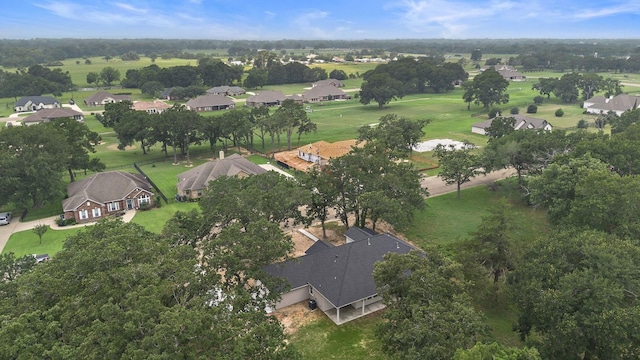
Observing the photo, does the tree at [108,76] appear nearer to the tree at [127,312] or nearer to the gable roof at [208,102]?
the gable roof at [208,102]

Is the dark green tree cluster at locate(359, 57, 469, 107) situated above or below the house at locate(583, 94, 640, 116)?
above

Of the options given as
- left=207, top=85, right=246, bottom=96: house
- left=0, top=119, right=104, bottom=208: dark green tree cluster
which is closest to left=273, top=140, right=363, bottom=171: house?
left=0, top=119, right=104, bottom=208: dark green tree cluster

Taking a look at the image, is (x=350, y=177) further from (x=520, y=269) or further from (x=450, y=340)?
(x=450, y=340)

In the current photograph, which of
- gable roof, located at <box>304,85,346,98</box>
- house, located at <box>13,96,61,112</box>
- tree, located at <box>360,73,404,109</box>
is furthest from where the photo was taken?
gable roof, located at <box>304,85,346,98</box>

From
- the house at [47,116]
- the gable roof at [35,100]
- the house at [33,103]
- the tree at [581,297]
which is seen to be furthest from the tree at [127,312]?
the gable roof at [35,100]

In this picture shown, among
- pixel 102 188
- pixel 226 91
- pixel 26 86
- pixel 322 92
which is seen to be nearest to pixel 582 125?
pixel 322 92

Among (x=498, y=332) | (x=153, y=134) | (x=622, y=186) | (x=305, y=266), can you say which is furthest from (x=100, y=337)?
(x=153, y=134)

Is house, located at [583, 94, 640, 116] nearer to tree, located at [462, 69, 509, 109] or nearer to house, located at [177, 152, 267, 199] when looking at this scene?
tree, located at [462, 69, 509, 109]
